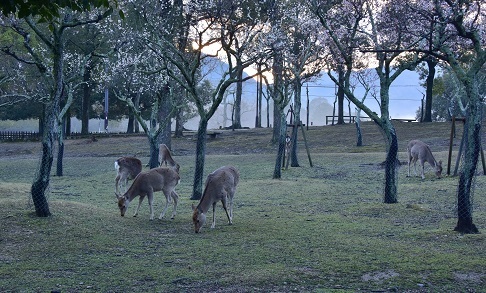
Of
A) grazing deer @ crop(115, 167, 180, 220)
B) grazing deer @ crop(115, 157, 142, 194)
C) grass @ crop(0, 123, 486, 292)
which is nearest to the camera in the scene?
grass @ crop(0, 123, 486, 292)

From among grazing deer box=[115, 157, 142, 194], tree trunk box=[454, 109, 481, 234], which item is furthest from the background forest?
grazing deer box=[115, 157, 142, 194]

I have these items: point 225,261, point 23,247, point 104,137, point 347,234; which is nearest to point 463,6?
point 347,234

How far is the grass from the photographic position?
27.6 feet

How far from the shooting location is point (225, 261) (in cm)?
959

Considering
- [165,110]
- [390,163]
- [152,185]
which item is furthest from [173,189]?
[165,110]

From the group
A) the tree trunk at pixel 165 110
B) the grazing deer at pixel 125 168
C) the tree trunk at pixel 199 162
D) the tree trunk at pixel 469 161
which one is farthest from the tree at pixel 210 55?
the tree trunk at pixel 165 110

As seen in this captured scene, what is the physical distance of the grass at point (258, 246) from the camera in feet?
27.6

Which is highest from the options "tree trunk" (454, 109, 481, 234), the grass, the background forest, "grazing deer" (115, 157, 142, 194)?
the background forest

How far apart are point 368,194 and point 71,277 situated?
12.7 metres

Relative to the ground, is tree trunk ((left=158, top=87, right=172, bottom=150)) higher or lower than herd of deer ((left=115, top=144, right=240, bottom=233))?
higher

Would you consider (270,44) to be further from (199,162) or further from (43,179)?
(43,179)

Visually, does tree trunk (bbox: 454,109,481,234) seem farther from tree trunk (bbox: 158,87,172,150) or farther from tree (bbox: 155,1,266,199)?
tree trunk (bbox: 158,87,172,150)

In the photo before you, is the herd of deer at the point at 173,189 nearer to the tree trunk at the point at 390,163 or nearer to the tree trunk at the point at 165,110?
the tree trunk at the point at 390,163

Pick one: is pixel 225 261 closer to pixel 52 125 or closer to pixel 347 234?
pixel 347 234
